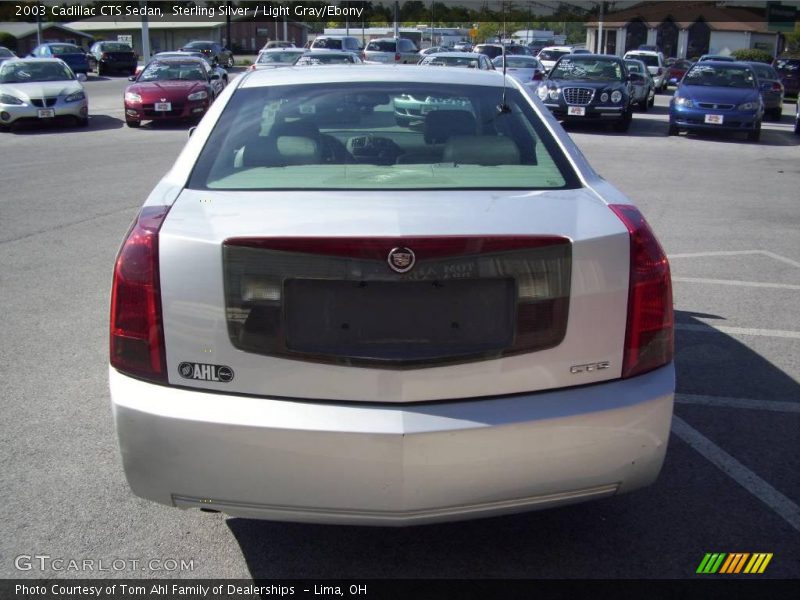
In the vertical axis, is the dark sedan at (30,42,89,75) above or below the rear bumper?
above

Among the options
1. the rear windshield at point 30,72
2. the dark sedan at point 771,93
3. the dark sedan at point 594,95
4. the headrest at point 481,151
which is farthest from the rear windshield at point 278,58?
the headrest at point 481,151

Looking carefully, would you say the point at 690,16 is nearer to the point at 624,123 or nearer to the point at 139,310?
the point at 624,123

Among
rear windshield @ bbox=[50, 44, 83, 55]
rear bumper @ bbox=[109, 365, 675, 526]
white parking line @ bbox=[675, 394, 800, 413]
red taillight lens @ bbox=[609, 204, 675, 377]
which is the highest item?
rear windshield @ bbox=[50, 44, 83, 55]

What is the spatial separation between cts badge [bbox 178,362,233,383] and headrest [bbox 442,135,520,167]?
4.76ft

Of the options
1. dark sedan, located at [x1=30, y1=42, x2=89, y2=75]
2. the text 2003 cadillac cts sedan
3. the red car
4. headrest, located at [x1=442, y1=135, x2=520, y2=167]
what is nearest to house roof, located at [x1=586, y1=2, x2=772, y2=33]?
dark sedan, located at [x1=30, y1=42, x2=89, y2=75]

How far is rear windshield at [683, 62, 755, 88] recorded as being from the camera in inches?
790

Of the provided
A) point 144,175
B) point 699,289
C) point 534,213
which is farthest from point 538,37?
point 534,213

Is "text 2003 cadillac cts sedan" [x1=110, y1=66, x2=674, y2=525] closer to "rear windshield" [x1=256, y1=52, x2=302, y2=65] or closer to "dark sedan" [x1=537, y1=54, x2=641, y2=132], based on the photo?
"dark sedan" [x1=537, y1=54, x2=641, y2=132]

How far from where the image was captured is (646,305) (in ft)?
9.77

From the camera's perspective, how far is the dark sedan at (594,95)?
20172mm

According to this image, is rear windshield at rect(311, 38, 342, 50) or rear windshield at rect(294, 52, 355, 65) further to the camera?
rear windshield at rect(311, 38, 342, 50)

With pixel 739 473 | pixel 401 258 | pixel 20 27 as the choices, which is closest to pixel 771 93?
pixel 739 473

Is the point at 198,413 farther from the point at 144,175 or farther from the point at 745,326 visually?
the point at 144,175

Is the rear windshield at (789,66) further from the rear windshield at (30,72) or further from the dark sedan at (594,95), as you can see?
the rear windshield at (30,72)
